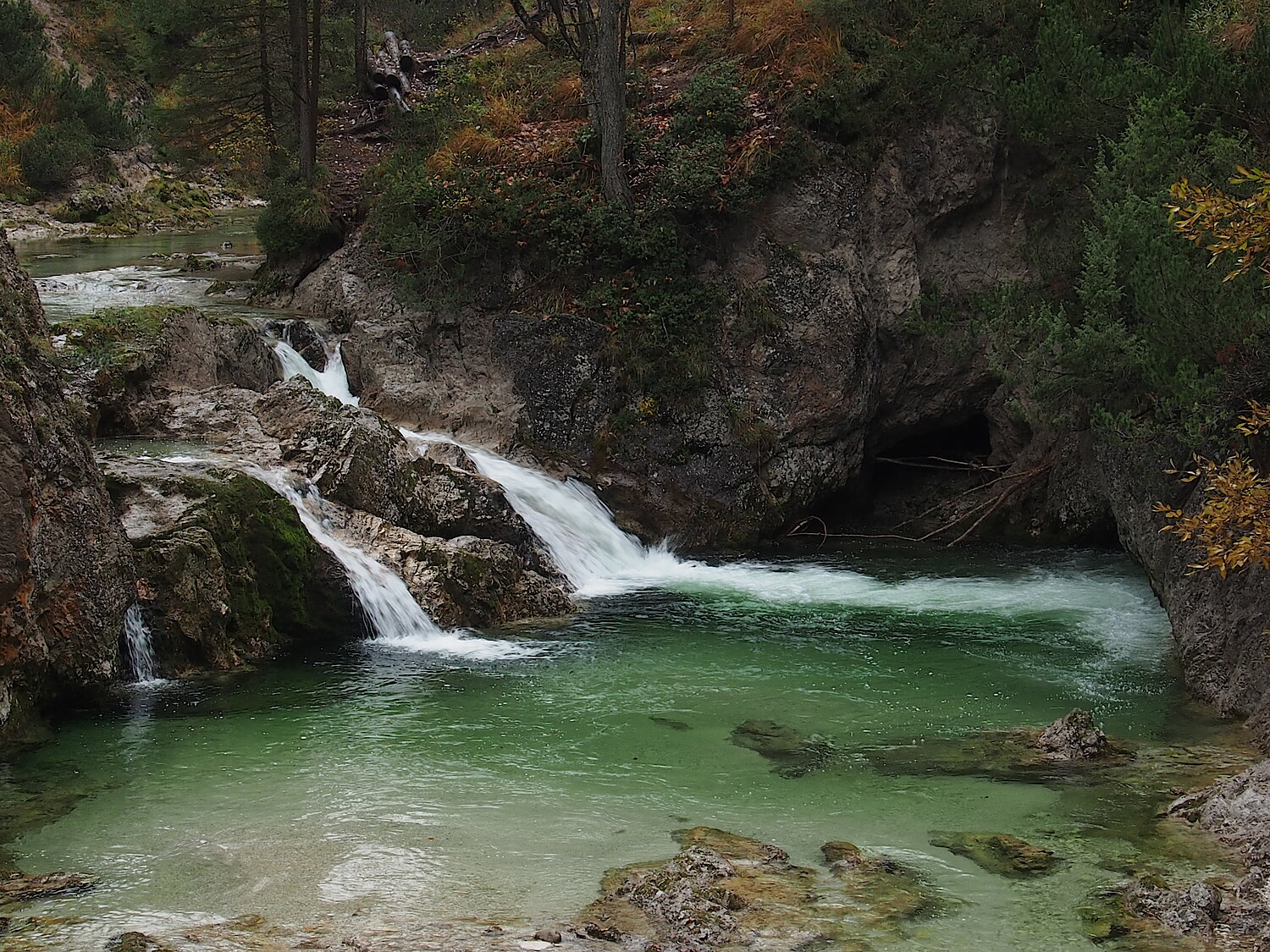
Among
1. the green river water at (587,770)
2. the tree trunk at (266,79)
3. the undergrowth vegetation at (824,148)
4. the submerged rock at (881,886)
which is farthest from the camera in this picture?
the tree trunk at (266,79)

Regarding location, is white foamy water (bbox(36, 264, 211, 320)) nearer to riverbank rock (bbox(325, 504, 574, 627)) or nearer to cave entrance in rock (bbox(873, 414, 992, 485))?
riverbank rock (bbox(325, 504, 574, 627))

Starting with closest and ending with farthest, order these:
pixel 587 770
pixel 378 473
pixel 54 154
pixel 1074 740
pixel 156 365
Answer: pixel 587 770 < pixel 1074 740 < pixel 378 473 < pixel 156 365 < pixel 54 154

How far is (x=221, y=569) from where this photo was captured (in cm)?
1125

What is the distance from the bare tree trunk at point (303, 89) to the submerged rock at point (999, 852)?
52.5ft

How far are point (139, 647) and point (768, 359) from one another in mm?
9490

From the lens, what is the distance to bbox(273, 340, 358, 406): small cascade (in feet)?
54.2

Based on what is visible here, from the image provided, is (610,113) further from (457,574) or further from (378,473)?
(457,574)

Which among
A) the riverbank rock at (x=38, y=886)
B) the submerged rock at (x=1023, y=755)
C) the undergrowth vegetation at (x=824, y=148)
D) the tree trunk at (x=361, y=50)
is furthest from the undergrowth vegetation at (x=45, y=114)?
the submerged rock at (x=1023, y=755)

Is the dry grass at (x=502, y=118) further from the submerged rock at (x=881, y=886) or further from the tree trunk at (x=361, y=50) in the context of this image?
the submerged rock at (x=881, y=886)

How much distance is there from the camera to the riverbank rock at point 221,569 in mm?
10859

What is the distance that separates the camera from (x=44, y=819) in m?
7.56

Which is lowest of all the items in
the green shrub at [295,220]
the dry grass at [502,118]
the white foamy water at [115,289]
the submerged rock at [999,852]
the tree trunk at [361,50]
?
the submerged rock at [999,852]

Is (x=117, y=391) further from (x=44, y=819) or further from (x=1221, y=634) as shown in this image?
(x=1221, y=634)

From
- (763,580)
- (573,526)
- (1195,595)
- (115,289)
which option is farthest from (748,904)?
(115,289)
